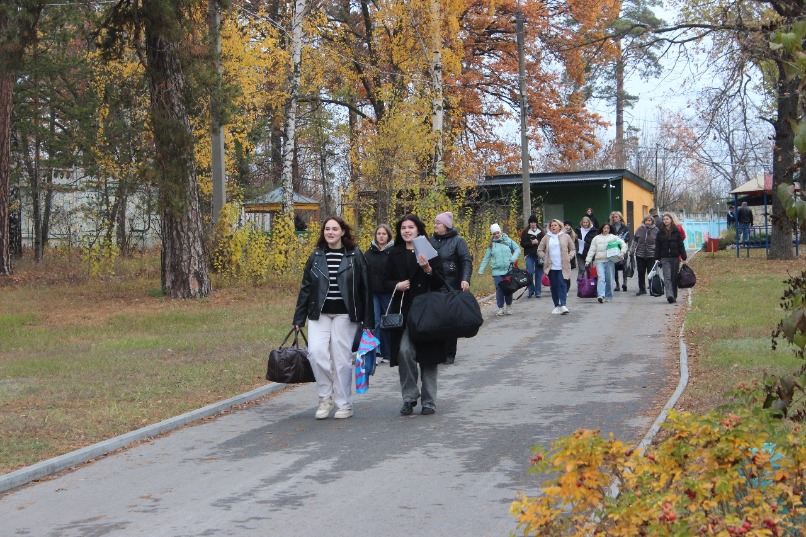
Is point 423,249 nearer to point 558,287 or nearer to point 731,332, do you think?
point 731,332

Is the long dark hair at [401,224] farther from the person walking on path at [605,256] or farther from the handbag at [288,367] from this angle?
the person walking on path at [605,256]

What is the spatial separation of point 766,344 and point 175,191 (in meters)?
12.4

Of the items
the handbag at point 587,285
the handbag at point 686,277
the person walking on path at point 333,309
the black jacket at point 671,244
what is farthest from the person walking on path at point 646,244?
the person walking on path at point 333,309

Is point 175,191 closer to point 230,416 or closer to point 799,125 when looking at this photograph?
point 230,416

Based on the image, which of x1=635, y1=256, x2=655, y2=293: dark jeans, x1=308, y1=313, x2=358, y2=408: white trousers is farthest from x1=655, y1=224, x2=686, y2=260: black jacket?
x1=308, y1=313, x2=358, y2=408: white trousers

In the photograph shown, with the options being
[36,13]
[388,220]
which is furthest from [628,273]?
[36,13]

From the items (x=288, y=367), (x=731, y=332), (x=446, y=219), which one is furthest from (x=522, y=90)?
(x=288, y=367)

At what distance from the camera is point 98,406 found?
10688mm

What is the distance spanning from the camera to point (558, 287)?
20031mm

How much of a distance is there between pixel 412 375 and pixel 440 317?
0.74m

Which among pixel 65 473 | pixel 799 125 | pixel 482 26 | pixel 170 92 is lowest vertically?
pixel 65 473

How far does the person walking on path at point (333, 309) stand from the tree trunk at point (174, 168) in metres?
11.8

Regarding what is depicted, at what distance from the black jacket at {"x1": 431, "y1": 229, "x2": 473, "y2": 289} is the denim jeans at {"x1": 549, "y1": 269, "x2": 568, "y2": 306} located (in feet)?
28.1

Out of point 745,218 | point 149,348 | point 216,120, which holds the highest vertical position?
point 216,120
